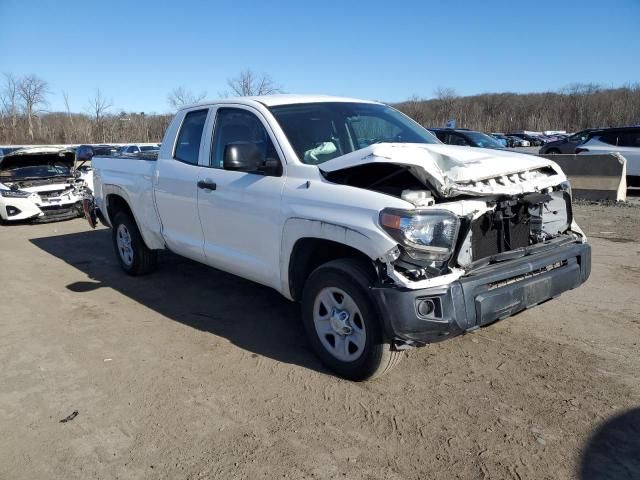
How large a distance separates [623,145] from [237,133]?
40.5 ft

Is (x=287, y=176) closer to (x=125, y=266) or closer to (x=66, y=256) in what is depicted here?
(x=125, y=266)

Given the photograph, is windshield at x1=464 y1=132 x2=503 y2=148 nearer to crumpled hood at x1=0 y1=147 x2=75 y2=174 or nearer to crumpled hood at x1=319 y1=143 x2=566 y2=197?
crumpled hood at x1=0 y1=147 x2=75 y2=174

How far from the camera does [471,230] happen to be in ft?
10.9

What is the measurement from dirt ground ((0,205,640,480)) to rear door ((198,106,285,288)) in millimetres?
676

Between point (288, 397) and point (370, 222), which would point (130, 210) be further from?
point (370, 222)

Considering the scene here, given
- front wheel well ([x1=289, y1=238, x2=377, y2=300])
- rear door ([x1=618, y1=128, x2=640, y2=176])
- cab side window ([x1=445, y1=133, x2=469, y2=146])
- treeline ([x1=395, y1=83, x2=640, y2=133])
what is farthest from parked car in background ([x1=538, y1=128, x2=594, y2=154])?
treeline ([x1=395, y1=83, x2=640, y2=133])

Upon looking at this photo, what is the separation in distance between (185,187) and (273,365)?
6.53 feet

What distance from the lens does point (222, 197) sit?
446 centimetres

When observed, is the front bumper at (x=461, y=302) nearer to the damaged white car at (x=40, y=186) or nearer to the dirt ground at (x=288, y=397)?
the dirt ground at (x=288, y=397)

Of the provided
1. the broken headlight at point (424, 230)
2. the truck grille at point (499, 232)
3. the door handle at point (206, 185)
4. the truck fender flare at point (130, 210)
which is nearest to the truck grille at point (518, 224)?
the truck grille at point (499, 232)

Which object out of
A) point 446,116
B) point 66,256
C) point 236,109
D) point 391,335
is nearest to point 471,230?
point 391,335

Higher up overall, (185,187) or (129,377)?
(185,187)

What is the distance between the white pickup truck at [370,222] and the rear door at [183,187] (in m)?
0.03

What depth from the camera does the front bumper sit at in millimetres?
3074
